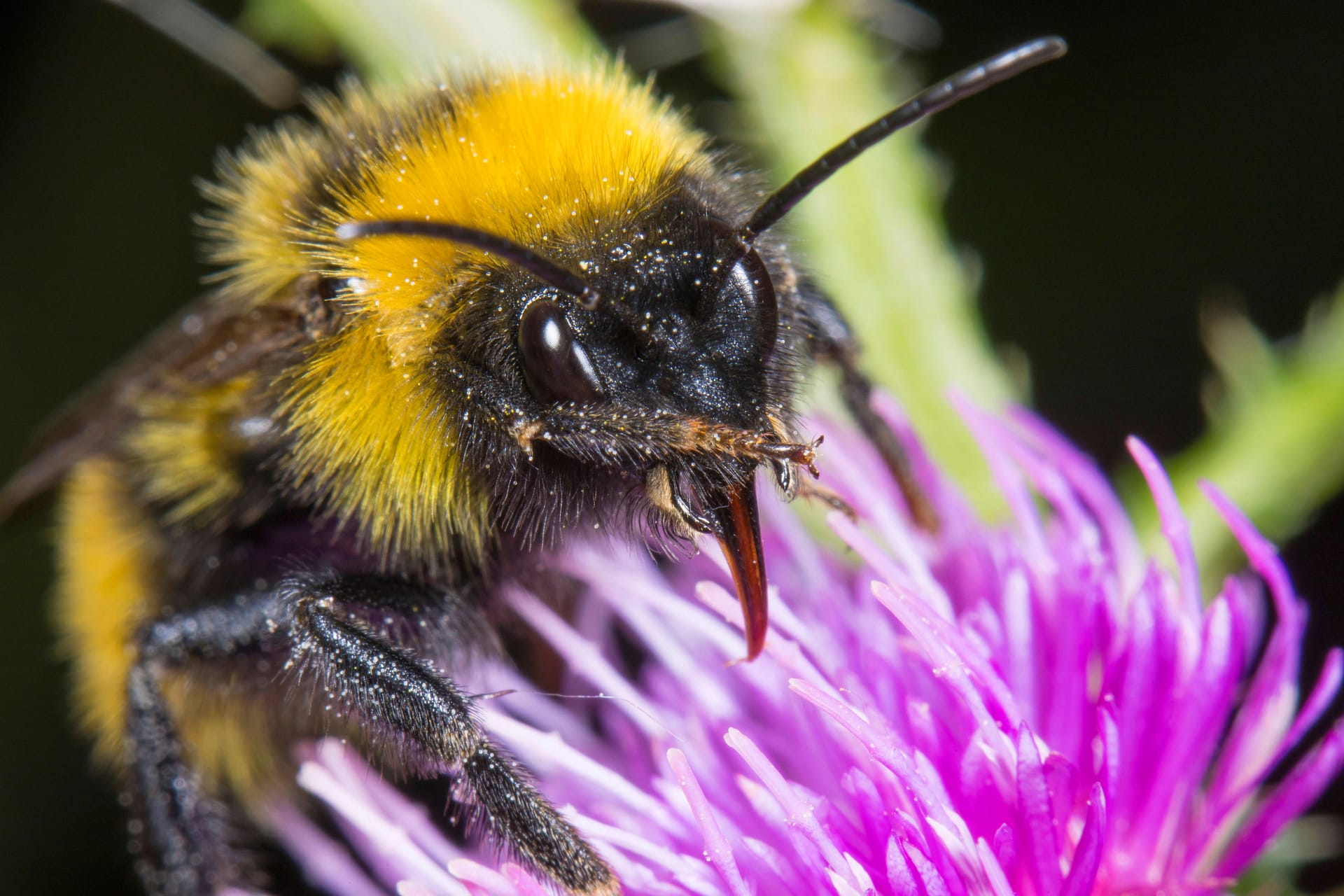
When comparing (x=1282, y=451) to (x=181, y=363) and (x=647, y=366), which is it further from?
(x=181, y=363)

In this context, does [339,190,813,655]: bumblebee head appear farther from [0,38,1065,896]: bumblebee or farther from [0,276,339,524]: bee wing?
[0,276,339,524]: bee wing

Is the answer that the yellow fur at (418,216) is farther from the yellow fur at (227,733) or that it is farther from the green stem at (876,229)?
the green stem at (876,229)

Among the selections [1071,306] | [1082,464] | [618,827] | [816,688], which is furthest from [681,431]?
[1071,306]

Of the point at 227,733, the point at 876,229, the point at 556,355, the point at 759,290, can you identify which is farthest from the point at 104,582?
the point at 876,229

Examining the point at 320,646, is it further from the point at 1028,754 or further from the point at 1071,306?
the point at 1071,306

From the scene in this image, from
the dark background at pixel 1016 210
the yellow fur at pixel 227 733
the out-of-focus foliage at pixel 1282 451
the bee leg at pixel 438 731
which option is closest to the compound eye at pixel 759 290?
the bee leg at pixel 438 731

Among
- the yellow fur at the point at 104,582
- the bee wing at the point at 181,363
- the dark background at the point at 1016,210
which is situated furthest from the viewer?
the dark background at the point at 1016,210
